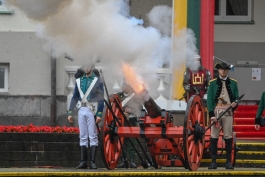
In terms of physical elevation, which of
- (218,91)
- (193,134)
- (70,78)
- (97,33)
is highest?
(97,33)

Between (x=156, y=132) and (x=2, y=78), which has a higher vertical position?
(x=2, y=78)

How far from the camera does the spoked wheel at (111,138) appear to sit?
52.9 ft

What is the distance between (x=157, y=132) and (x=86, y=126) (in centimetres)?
149

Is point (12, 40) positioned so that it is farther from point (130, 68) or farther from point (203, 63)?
point (130, 68)

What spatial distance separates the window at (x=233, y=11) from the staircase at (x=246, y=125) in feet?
9.24

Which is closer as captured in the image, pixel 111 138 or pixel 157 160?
pixel 111 138

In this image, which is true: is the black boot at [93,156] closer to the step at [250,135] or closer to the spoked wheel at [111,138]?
the spoked wheel at [111,138]

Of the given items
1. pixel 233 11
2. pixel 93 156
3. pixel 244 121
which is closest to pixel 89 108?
pixel 93 156

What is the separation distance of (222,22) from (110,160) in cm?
1073

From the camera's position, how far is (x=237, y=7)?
26609 millimetres

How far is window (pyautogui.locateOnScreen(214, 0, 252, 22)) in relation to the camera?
26.4 metres

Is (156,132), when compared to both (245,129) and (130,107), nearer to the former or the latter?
(130,107)

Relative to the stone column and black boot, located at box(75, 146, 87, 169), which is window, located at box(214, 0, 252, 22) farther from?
black boot, located at box(75, 146, 87, 169)

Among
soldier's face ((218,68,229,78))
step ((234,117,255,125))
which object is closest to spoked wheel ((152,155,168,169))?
soldier's face ((218,68,229,78))
